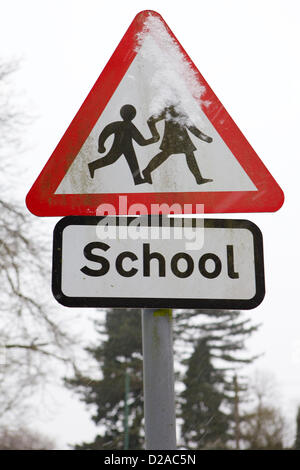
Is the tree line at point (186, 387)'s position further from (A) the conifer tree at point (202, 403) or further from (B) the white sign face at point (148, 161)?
(B) the white sign face at point (148, 161)

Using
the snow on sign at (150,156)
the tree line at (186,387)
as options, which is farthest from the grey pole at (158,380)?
the tree line at (186,387)

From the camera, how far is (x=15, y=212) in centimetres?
995

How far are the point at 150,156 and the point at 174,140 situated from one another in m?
0.09

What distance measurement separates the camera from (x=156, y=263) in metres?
1.44

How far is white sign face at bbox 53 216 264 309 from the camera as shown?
1.41 m

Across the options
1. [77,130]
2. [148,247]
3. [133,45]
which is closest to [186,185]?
[148,247]

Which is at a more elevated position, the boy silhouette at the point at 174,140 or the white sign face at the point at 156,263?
the boy silhouette at the point at 174,140

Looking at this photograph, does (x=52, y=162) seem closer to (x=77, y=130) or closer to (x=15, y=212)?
(x=77, y=130)

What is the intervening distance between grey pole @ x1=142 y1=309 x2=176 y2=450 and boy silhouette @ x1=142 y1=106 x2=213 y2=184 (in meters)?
0.42

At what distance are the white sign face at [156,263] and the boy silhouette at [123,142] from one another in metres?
0.17

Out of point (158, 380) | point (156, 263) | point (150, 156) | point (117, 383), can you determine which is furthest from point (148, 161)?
point (117, 383)

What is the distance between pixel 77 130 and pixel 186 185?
390mm

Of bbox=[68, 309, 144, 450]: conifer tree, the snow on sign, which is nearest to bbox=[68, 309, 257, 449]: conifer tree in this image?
bbox=[68, 309, 144, 450]: conifer tree

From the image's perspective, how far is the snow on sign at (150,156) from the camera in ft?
4.87
